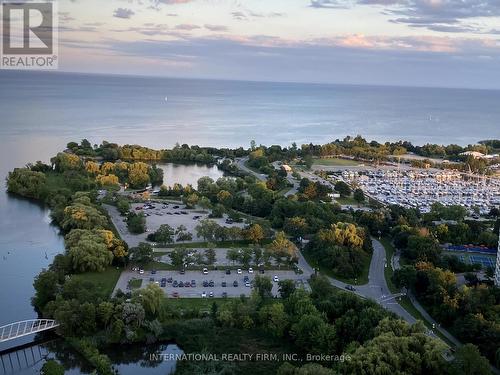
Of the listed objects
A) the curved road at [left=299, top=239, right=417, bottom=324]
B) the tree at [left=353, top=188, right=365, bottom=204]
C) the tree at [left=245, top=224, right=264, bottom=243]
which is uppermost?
the tree at [left=353, top=188, right=365, bottom=204]

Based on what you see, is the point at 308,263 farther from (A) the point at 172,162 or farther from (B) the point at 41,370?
(A) the point at 172,162

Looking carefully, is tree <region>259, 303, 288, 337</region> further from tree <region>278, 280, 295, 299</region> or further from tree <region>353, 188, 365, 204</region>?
tree <region>353, 188, 365, 204</region>

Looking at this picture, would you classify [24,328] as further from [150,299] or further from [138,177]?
[138,177]

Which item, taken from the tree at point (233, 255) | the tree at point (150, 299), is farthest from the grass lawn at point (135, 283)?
the tree at point (233, 255)

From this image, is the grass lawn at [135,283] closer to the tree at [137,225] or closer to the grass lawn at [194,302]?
the grass lawn at [194,302]

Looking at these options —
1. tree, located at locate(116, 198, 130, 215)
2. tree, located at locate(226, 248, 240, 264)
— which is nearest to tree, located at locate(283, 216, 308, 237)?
tree, located at locate(226, 248, 240, 264)

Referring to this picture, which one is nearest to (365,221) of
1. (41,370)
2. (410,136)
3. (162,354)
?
(162,354)

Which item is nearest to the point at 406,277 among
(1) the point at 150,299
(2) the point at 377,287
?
(2) the point at 377,287
